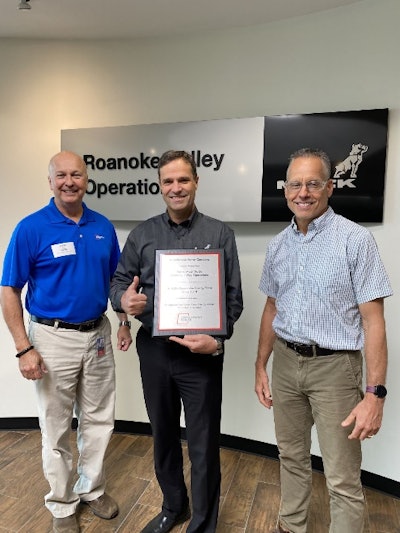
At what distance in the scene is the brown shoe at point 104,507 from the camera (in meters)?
2.17

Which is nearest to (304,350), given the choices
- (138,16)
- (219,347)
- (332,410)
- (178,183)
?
(332,410)

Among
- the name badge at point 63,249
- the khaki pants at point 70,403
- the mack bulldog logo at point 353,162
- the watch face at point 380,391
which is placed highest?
the mack bulldog logo at point 353,162

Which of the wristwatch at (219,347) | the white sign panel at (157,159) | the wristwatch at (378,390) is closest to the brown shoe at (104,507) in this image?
the wristwatch at (219,347)

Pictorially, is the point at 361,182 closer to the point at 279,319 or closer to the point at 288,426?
the point at 279,319

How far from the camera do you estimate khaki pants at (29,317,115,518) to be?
6.63 ft

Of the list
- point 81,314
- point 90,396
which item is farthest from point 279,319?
point 90,396

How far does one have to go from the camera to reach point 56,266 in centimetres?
199

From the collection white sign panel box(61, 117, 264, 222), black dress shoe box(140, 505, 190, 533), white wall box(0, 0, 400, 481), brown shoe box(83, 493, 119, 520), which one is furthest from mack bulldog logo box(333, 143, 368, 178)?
brown shoe box(83, 493, 119, 520)

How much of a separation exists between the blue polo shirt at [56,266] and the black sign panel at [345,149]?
1.25 m

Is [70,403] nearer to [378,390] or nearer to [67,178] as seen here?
[67,178]

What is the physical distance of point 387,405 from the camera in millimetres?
2422

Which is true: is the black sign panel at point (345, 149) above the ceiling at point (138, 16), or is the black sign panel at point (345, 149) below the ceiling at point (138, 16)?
below

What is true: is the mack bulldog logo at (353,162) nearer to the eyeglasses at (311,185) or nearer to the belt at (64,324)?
the eyeglasses at (311,185)

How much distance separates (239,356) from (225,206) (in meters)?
1.06
